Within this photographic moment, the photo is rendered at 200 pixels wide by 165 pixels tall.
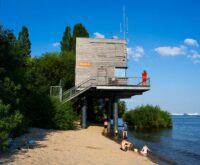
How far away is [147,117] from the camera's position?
53.8 meters

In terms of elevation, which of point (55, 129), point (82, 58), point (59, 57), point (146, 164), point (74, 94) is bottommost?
point (146, 164)

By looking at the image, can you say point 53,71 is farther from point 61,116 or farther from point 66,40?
point 66,40

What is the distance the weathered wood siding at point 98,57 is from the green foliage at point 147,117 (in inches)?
750

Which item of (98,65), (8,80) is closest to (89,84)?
(98,65)

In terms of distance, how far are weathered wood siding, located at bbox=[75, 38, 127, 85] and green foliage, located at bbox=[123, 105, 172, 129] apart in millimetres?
19040

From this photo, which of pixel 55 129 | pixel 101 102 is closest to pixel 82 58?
pixel 55 129

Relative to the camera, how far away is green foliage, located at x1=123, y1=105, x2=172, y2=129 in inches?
2115

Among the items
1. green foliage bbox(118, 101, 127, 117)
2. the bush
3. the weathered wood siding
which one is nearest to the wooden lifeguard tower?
the weathered wood siding

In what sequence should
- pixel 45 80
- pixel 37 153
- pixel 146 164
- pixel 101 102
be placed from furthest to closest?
pixel 101 102, pixel 45 80, pixel 146 164, pixel 37 153

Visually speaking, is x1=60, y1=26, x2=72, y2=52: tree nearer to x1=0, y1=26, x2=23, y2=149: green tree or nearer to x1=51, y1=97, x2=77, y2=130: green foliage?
x1=51, y1=97, x2=77, y2=130: green foliage

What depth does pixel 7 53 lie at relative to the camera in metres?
19.7

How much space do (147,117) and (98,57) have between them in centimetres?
2051

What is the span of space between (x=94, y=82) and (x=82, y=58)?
2.98m

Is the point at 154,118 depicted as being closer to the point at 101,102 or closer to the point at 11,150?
the point at 101,102
